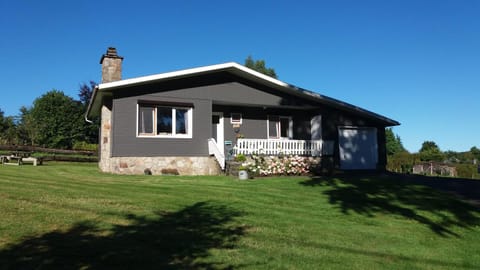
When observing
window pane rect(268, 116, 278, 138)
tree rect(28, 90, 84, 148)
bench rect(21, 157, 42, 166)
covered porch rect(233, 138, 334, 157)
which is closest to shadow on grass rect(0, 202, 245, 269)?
covered porch rect(233, 138, 334, 157)

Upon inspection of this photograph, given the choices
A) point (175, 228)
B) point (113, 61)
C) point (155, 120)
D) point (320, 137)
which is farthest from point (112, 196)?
point (320, 137)

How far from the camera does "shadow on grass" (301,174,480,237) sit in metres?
6.99

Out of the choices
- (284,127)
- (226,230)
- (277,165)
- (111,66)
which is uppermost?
(111,66)

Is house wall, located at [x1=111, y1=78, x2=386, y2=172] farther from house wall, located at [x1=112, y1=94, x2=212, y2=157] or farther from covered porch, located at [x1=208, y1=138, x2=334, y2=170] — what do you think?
covered porch, located at [x1=208, y1=138, x2=334, y2=170]

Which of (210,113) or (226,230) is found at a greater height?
(210,113)

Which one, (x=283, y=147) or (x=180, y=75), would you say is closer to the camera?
(x=180, y=75)

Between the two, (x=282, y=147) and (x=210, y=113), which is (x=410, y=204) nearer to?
(x=282, y=147)

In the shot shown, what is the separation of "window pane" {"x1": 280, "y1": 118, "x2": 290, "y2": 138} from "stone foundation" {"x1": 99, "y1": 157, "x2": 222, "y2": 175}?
4.63 m

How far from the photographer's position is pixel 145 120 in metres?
15.1

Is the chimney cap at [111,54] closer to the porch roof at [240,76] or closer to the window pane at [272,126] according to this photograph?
the porch roof at [240,76]

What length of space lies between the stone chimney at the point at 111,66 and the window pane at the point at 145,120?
247 centimetres

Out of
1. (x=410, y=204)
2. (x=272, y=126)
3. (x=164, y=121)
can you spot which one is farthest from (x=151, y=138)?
(x=410, y=204)

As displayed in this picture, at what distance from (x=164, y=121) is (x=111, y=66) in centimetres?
349

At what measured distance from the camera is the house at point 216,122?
1466 centimetres
